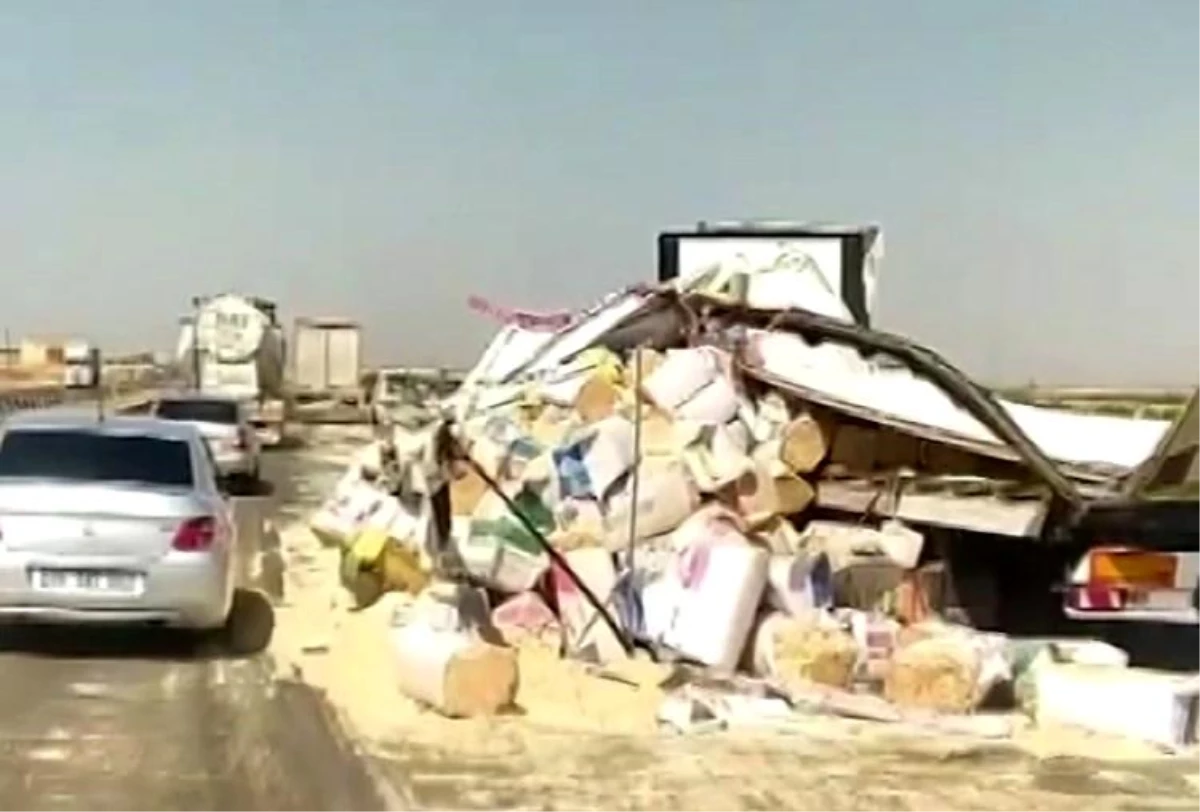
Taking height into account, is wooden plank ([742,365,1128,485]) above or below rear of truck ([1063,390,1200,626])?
above

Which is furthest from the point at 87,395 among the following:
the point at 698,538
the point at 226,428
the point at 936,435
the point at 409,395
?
the point at 936,435

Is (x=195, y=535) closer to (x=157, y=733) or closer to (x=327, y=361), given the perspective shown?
(x=157, y=733)

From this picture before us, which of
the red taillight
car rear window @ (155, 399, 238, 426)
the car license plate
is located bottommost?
the car license plate

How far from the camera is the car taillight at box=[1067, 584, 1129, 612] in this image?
37.1 ft

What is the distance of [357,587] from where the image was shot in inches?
637

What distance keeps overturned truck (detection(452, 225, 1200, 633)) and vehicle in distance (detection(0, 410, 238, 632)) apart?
3.05m

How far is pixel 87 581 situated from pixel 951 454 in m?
5.76

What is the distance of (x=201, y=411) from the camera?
34.9 metres

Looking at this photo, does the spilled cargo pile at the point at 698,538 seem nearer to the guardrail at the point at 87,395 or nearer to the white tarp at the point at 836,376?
the white tarp at the point at 836,376

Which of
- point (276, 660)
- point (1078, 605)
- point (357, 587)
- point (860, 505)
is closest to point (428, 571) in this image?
point (357, 587)

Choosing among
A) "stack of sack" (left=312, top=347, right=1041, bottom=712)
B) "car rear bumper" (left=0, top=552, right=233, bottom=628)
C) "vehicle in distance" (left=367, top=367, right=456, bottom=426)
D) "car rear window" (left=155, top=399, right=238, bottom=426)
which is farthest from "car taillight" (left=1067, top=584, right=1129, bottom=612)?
"car rear window" (left=155, top=399, right=238, bottom=426)

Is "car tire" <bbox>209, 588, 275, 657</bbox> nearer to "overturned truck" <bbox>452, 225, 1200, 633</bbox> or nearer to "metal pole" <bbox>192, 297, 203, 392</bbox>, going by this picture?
"overturned truck" <bbox>452, 225, 1200, 633</bbox>

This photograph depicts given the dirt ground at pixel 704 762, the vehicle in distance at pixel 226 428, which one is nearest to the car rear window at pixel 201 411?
the vehicle in distance at pixel 226 428

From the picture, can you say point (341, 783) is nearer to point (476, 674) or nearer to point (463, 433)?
point (476, 674)
